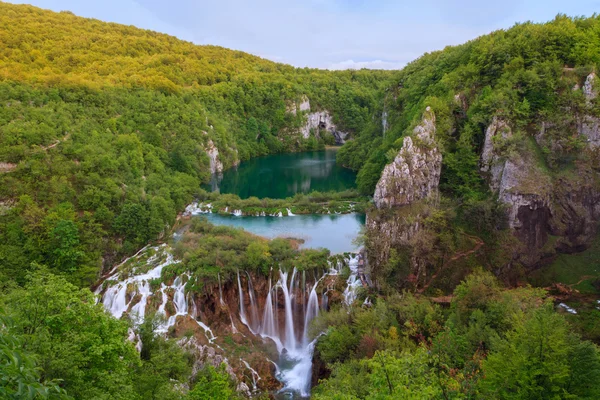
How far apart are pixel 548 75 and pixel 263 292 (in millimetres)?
25580

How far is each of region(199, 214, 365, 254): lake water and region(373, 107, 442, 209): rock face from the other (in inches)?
198

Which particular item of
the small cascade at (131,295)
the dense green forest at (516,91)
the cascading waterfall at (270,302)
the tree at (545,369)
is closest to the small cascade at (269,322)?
the cascading waterfall at (270,302)

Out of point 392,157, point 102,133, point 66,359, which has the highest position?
point 102,133

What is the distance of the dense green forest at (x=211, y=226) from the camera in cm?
946

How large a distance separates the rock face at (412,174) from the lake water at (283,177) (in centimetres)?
2160

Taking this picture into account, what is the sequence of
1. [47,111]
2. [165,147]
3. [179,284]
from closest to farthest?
[179,284] → [47,111] → [165,147]

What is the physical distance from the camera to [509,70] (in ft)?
96.3

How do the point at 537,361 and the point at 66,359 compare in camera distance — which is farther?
the point at 537,361

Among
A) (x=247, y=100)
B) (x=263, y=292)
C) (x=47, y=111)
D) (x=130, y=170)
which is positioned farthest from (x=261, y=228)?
(x=247, y=100)

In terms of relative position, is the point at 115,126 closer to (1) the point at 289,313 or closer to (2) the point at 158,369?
(1) the point at 289,313

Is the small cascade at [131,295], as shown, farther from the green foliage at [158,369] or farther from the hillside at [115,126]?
the green foliage at [158,369]

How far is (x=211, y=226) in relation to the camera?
105 feet

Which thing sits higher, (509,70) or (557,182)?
(509,70)

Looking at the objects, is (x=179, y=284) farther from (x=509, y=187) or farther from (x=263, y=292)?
(x=509, y=187)
